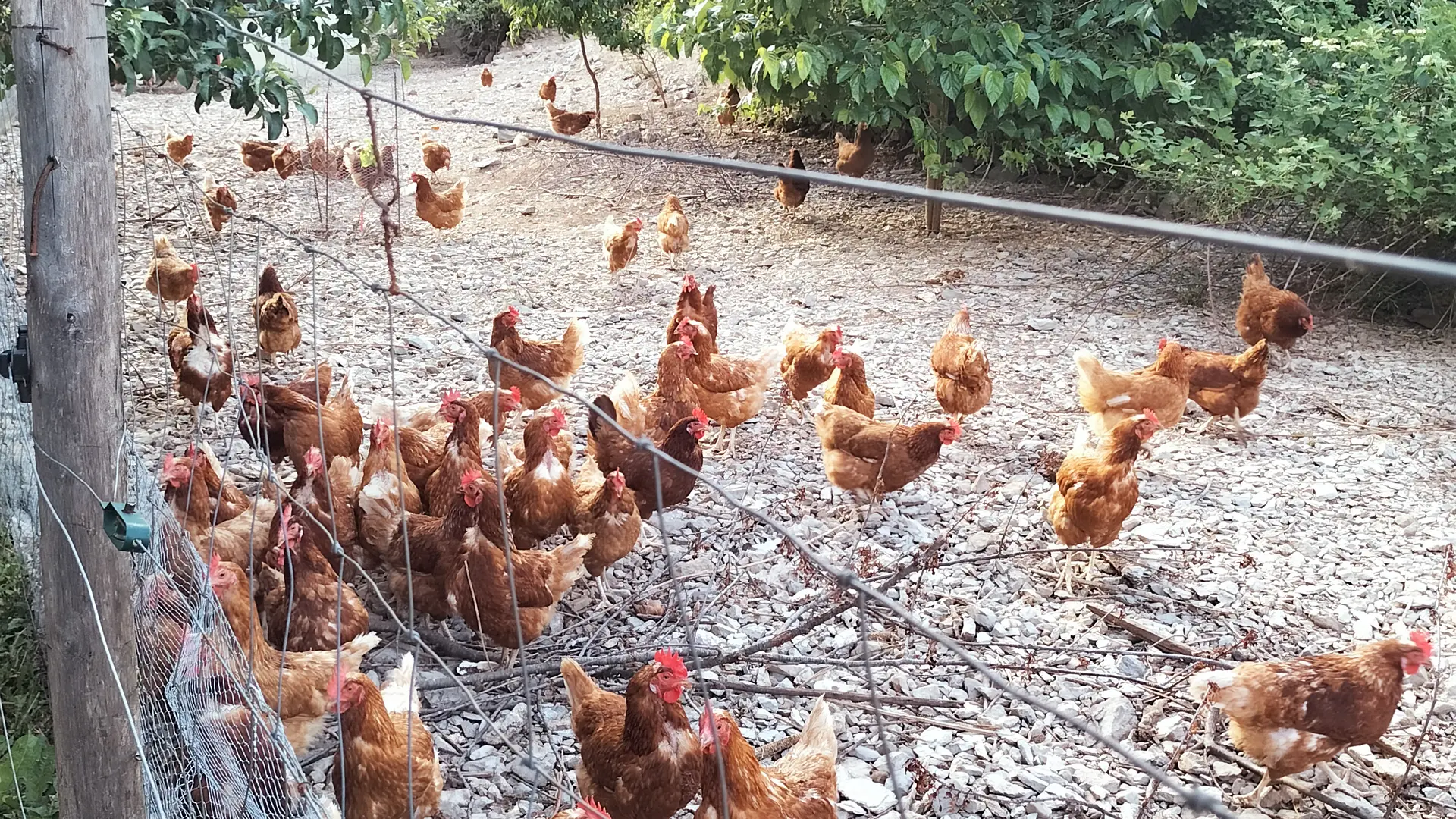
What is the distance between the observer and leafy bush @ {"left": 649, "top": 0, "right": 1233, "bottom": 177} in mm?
7043

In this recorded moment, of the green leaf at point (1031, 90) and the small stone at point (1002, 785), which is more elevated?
the green leaf at point (1031, 90)

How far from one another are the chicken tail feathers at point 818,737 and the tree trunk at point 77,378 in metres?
1.52

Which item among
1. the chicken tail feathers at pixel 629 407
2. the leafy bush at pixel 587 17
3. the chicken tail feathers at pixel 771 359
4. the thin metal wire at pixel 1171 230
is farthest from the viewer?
the leafy bush at pixel 587 17

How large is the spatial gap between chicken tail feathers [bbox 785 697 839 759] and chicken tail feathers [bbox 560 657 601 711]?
0.55 metres

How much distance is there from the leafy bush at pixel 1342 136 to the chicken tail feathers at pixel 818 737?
15.8 feet

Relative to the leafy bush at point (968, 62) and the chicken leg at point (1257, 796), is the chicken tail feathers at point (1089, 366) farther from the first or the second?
the leafy bush at point (968, 62)

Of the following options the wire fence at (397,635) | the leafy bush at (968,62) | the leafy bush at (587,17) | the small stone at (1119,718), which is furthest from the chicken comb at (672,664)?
the leafy bush at (587,17)

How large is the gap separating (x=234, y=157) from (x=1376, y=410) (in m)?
9.89

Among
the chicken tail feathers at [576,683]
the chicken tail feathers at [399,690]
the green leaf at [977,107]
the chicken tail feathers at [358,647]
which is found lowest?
the chicken tail feathers at [399,690]

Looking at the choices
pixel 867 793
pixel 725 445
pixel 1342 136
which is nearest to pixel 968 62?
pixel 1342 136

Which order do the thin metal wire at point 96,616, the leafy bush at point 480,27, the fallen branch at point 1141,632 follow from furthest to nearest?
1. the leafy bush at point 480,27
2. the fallen branch at point 1141,632
3. the thin metal wire at point 96,616

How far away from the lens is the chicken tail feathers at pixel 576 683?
2893mm

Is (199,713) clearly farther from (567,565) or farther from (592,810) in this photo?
(567,565)

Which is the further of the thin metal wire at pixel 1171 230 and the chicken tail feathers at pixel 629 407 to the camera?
the chicken tail feathers at pixel 629 407
